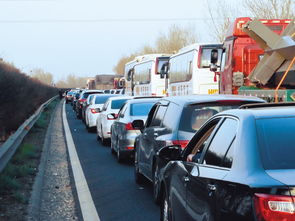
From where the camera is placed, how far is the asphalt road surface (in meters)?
8.62

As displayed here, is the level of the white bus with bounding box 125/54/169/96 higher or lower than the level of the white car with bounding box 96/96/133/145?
higher

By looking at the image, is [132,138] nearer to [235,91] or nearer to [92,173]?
[92,173]

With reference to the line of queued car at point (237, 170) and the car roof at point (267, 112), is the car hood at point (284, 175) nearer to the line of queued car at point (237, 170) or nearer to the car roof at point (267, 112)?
the line of queued car at point (237, 170)

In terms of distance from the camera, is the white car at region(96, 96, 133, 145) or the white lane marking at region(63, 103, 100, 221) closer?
the white lane marking at region(63, 103, 100, 221)

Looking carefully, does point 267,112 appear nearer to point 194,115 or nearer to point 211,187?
point 211,187

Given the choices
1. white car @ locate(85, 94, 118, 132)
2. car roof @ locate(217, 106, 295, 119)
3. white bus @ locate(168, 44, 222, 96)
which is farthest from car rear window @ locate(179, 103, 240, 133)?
Result: white car @ locate(85, 94, 118, 132)

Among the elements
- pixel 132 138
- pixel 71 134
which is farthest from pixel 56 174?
pixel 71 134

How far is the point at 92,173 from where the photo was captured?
12805 millimetres

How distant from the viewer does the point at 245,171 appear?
12.9 feet

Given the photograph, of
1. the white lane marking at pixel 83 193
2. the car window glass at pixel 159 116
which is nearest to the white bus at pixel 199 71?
the white lane marking at pixel 83 193

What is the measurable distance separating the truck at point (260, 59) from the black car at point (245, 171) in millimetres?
7886

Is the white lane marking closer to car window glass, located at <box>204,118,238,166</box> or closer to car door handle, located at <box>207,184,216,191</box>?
car window glass, located at <box>204,118,238,166</box>

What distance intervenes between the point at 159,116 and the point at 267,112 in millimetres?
5297

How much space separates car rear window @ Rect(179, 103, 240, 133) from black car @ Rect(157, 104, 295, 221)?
286 centimetres
